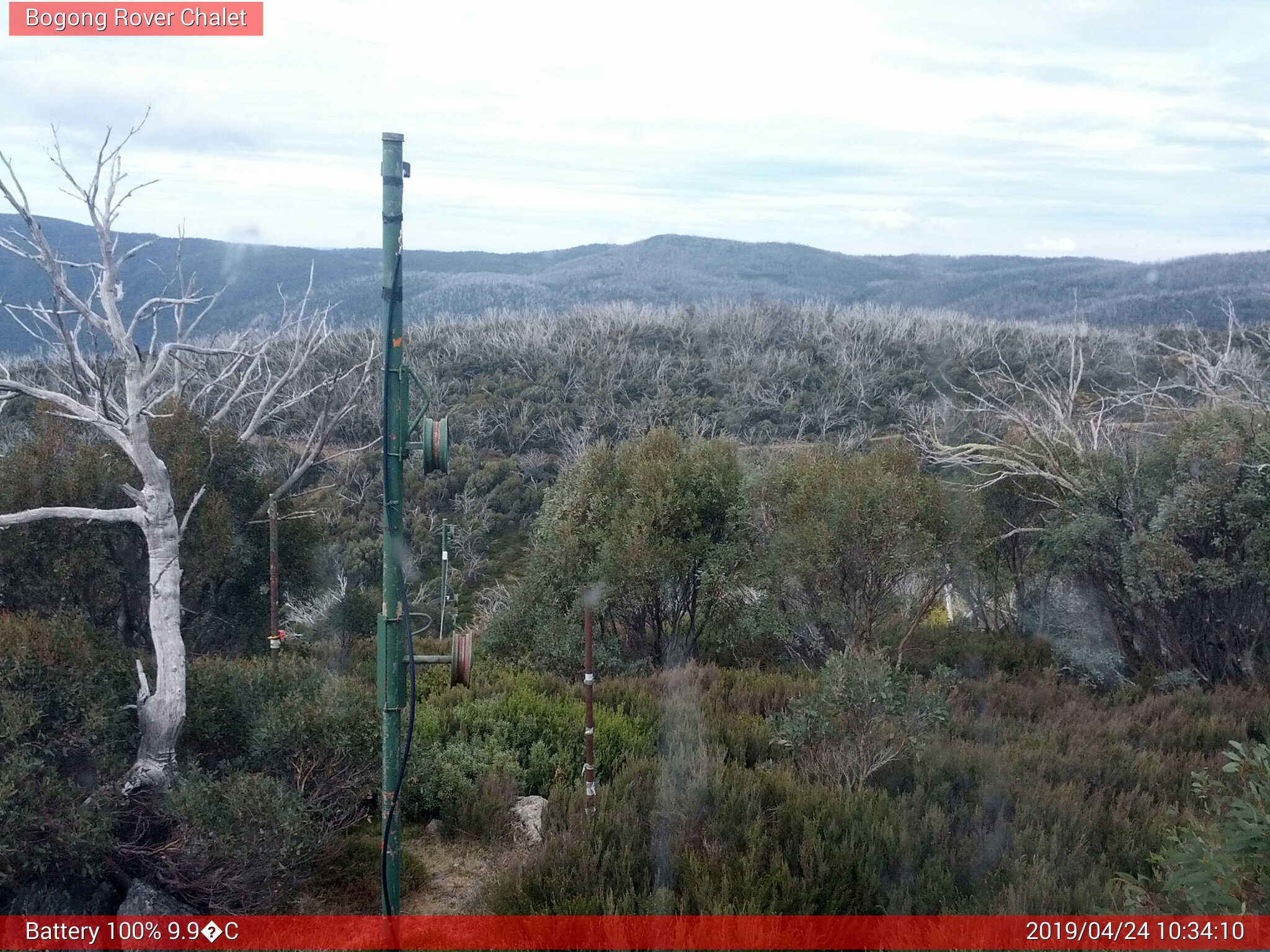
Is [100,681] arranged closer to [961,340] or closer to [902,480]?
[902,480]

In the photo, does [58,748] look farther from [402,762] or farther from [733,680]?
[733,680]

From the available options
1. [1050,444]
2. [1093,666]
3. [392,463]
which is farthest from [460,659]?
[1050,444]

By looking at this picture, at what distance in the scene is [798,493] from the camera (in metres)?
12.4

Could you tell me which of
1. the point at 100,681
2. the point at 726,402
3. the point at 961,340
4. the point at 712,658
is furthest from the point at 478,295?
the point at 100,681

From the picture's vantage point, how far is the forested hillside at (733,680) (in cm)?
526

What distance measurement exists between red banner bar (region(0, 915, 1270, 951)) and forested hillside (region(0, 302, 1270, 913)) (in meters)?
0.17

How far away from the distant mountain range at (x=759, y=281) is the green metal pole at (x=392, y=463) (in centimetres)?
1023

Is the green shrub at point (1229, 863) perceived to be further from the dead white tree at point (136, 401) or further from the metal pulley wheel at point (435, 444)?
the dead white tree at point (136, 401)

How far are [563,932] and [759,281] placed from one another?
55233 millimetres

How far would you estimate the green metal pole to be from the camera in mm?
4281

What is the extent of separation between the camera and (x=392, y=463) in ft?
14.3

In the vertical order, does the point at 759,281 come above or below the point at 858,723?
above

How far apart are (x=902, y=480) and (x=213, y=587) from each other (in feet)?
27.3

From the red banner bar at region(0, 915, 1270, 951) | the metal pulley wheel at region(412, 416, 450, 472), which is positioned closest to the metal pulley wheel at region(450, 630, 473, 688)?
the metal pulley wheel at region(412, 416, 450, 472)
